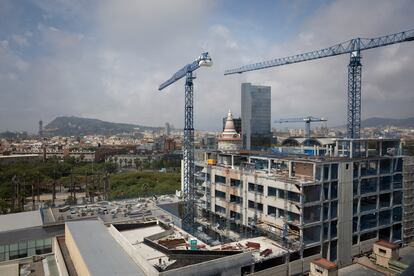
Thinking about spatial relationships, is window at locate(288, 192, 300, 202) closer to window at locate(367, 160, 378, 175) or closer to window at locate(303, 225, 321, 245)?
window at locate(303, 225, 321, 245)

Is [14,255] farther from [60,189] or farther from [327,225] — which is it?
[60,189]

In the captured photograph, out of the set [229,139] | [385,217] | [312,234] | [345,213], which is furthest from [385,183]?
[229,139]

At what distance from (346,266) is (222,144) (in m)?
22.9

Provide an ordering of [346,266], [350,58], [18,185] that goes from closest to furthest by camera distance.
Answer: [346,266]
[350,58]
[18,185]

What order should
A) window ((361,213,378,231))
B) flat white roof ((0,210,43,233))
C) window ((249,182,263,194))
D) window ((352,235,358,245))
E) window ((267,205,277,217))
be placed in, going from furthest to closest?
flat white roof ((0,210,43,233)), window ((361,213,378,231)), window ((352,235,358,245)), window ((249,182,263,194)), window ((267,205,277,217))

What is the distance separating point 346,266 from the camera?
31641mm

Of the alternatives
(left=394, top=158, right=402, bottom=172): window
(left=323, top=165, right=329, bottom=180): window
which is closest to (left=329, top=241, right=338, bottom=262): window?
(left=323, top=165, right=329, bottom=180): window

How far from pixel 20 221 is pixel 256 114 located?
78.3 meters

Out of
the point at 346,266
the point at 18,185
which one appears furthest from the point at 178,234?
the point at 18,185

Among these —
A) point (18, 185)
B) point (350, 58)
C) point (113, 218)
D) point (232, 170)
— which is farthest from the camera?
point (18, 185)

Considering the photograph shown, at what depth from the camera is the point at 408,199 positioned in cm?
3716

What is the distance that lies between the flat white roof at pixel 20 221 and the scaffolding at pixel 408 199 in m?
40.3

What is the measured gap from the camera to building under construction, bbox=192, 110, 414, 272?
96.8ft

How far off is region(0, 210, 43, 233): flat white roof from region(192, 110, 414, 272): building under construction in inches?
762
